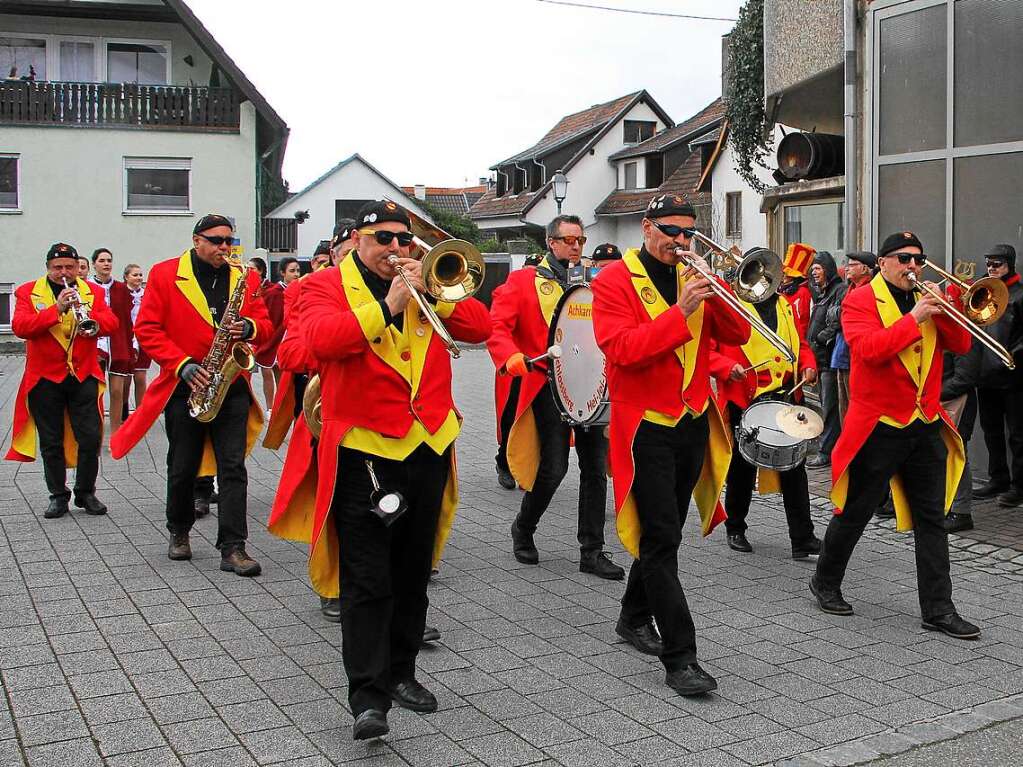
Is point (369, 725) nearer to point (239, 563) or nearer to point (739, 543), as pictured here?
point (239, 563)

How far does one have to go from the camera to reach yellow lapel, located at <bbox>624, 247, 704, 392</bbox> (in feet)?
16.6

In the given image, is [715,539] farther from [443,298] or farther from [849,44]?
[849,44]

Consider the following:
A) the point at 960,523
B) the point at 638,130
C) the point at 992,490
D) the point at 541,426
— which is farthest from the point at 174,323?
the point at 638,130

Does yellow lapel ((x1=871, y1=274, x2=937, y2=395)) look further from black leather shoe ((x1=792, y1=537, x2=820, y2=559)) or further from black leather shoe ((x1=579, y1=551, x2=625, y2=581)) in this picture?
Answer: black leather shoe ((x1=579, y1=551, x2=625, y2=581))

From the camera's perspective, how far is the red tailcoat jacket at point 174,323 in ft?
22.7

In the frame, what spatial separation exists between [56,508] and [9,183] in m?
23.9

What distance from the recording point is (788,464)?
6879 mm

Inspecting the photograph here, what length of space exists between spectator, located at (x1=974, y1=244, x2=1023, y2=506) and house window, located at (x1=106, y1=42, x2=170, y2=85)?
85.1ft

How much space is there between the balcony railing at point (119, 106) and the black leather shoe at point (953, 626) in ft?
88.2

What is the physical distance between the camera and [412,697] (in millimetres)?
4656

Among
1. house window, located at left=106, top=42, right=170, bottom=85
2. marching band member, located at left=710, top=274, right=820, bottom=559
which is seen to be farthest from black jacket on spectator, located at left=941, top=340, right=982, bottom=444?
house window, located at left=106, top=42, right=170, bottom=85

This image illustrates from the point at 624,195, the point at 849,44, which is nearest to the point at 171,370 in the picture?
the point at 849,44

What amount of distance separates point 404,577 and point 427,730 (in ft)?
1.93


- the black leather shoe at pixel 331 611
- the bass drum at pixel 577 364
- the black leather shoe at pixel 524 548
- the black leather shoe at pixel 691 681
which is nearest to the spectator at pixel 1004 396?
the bass drum at pixel 577 364
